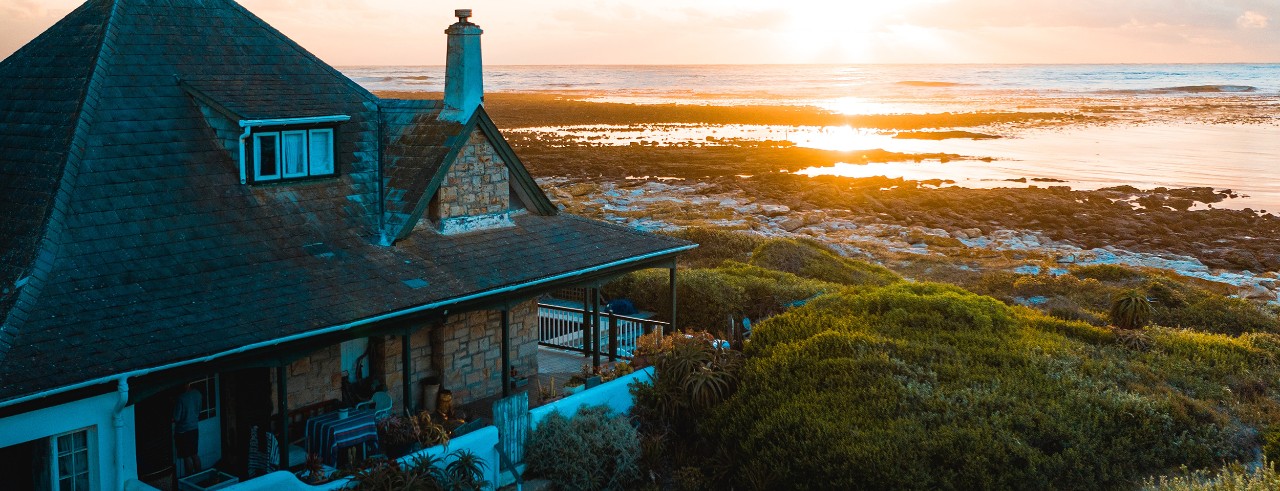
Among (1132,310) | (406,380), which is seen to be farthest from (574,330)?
(1132,310)

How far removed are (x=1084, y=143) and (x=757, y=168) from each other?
3020 centimetres

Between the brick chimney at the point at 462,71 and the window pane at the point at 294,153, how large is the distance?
2340 millimetres

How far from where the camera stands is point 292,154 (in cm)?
1675

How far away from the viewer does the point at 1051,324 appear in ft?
72.8

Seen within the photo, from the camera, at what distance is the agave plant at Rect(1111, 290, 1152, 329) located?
77.5 feet

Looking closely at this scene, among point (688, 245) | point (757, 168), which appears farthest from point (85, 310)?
point (757, 168)

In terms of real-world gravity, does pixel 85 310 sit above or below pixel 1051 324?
above

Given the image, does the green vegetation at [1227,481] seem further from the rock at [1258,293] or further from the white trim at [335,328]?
the rock at [1258,293]

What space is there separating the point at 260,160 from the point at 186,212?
1.57m

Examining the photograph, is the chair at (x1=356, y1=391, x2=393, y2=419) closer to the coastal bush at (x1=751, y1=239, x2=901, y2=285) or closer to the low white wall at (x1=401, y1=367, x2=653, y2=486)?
the low white wall at (x1=401, y1=367, x2=653, y2=486)

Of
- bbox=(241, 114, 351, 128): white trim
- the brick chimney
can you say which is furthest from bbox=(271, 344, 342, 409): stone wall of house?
the brick chimney

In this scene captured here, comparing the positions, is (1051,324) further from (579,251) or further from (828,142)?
(828,142)

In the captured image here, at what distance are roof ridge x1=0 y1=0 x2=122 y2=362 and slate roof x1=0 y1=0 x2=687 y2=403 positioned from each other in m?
0.02

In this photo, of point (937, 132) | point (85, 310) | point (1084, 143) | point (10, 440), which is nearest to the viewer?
point (10, 440)
